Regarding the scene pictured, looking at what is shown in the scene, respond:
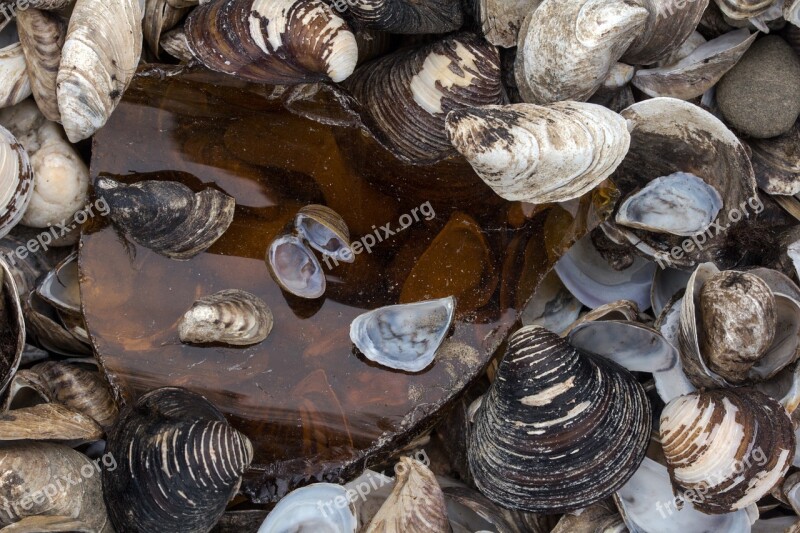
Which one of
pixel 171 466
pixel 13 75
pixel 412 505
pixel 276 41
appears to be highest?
pixel 276 41

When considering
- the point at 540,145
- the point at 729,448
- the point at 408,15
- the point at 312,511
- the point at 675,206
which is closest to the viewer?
the point at 540,145

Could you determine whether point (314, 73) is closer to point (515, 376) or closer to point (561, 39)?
point (561, 39)

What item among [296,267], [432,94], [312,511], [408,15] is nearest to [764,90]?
[432,94]

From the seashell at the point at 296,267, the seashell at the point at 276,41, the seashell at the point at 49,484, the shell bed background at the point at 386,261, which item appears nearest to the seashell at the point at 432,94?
the shell bed background at the point at 386,261

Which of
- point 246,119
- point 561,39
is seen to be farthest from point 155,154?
point 561,39

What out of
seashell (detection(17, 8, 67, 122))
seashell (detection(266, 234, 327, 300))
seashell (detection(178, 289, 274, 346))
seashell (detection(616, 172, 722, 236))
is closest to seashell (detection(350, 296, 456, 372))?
seashell (detection(266, 234, 327, 300))

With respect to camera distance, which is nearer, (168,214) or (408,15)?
(168,214)

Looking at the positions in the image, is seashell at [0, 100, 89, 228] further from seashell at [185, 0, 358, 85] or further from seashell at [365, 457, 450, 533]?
seashell at [365, 457, 450, 533]

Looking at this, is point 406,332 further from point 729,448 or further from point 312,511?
point 729,448
